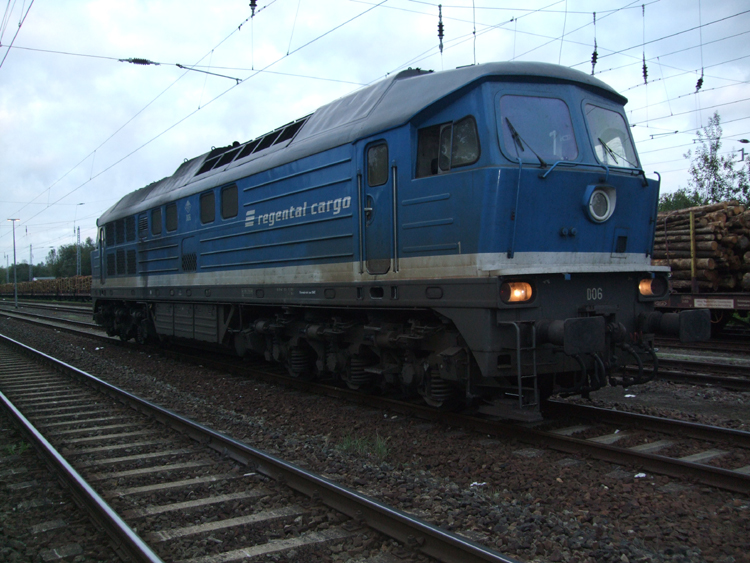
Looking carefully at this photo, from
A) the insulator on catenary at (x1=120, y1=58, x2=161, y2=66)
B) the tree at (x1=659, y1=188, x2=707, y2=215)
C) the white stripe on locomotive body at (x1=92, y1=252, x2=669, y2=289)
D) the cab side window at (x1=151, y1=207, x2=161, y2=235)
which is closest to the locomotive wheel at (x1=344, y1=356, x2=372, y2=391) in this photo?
the white stripe on locomotive body at (x1=92, y1=252, x2=669, y2=289)

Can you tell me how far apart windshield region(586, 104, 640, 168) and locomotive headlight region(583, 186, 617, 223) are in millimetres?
312

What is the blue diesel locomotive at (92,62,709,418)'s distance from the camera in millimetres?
5562

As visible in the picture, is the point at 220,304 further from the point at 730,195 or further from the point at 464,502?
the point at 730,195

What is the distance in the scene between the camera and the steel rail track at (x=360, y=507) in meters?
3.46

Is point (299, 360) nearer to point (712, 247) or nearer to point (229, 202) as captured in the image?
point (229, 202)

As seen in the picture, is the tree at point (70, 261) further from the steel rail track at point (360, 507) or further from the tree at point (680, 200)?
the steel rail track at point (360, 507)

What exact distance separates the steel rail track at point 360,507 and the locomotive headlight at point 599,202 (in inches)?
142

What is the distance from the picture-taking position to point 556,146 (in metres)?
6.04

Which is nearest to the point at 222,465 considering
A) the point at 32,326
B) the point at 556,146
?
the point at 556,146

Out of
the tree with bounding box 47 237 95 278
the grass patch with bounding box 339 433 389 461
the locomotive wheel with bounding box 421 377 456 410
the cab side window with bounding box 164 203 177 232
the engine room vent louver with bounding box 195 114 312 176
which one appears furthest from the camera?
the tree with bounding box 47 237 95 278

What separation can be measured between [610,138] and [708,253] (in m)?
9.10

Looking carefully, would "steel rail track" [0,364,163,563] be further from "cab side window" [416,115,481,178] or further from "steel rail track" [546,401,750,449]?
"steel rail track" [546,401,750,449]

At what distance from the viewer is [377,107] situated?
7.11m

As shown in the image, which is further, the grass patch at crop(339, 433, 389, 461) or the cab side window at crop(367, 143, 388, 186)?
the cab side window at crop(367, 143, 388, 186)
